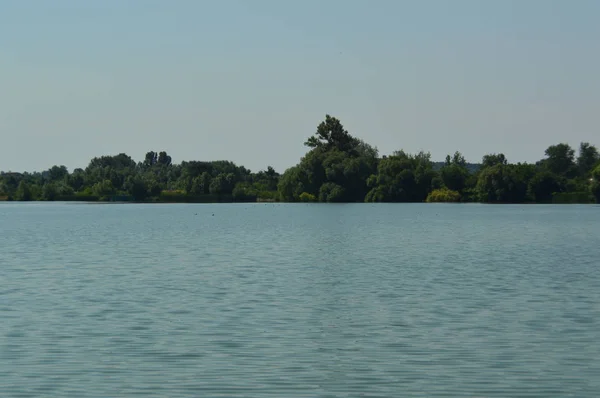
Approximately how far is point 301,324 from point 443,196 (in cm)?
14493

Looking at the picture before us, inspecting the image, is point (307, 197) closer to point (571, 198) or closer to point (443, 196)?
point (443, 196)

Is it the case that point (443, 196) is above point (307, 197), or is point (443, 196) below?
above

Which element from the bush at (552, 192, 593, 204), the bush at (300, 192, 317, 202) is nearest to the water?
the bush at (552, 192, 593, 204)

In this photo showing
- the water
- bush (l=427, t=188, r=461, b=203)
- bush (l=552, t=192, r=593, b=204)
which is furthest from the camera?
bush (l=427, t=188, r=461, b=203)

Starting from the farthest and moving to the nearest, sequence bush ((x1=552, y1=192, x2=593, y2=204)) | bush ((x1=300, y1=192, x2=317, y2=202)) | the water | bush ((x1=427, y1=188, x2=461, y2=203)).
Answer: bush ((x1=427, y1=188, x2=461, y2=203)) → bush ((x1=300, y1=192, x2=317, y2=202)) → bush ((x1=552, y1=192, x2=593, y2=204)) → the water

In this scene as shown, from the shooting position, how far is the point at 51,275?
3366cm

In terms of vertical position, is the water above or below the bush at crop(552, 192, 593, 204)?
below

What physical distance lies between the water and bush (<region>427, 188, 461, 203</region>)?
397 ft

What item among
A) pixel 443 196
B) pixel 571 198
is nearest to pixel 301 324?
pixel 571 198

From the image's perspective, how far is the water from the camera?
15.7 m

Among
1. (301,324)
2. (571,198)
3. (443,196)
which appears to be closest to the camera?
(301,324)

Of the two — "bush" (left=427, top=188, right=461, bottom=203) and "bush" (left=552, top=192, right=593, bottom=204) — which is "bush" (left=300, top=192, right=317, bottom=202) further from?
"bush" (left=552, top=192, right=593, bottom=204)

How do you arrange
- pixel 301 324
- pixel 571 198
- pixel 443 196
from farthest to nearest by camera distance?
1. pixel 443 196
2. pixel 571 198
3. pixel 301 324

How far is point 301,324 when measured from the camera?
21750 millimetres
